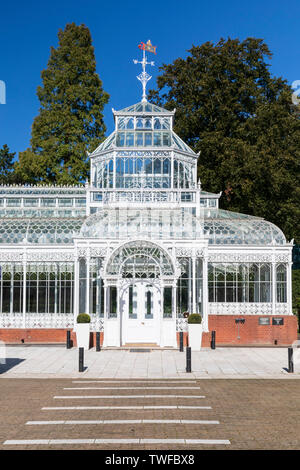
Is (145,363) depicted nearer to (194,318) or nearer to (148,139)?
(194,318)

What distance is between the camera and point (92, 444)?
9055 millimetres

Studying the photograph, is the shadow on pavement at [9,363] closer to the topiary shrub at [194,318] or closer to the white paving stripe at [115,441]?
the topiary shrub at [194,318]

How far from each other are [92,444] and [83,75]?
37.3 meters

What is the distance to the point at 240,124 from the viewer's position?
39.6m

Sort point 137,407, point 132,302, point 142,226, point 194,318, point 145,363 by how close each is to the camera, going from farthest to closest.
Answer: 1. point 142,226
2. point 132,302
3. point 194,318
4. point 145,363
5. point 137,407

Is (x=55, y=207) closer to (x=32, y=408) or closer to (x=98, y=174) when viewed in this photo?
(x=98, y=174)

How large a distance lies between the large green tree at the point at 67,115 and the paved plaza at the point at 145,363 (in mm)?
19970

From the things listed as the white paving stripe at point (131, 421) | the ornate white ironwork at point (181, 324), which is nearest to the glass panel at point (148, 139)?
the ornate white ironwork at point (181, 324)

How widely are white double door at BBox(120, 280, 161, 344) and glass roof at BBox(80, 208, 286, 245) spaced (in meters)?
2.29

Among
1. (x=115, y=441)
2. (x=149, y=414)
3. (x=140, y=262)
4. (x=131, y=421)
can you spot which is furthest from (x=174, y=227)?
(x=115, y=441)

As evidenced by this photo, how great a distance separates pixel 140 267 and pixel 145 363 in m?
5.62

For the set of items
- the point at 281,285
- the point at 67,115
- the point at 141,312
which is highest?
the point at 67,115

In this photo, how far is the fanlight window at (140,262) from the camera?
75.2ft
